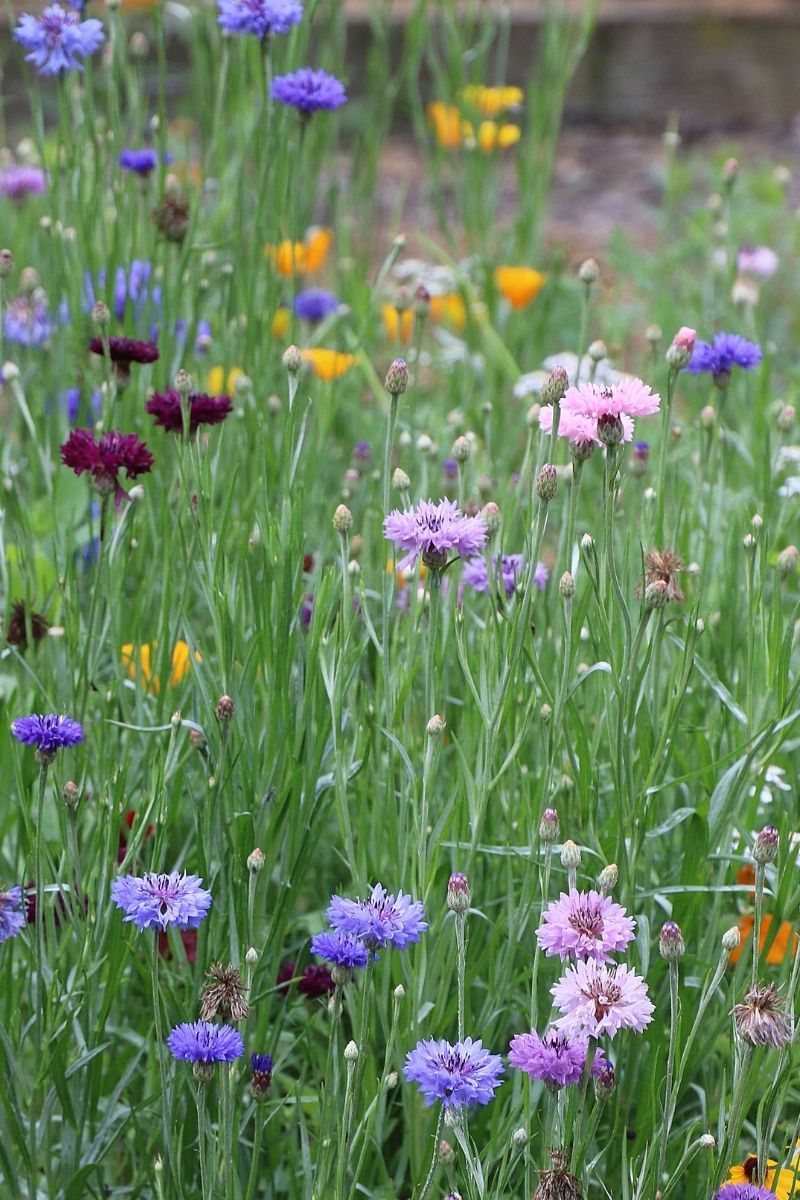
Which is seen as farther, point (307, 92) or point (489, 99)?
point (489, 99)

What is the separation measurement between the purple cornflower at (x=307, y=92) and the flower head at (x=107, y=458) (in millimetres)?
639

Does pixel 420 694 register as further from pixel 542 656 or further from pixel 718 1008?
pixel 718 1008

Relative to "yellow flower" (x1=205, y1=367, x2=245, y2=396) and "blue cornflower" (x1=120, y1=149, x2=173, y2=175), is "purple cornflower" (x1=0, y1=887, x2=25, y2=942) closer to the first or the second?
"yellow flower" (x1=205, y1=367, x2=245, y2=396)

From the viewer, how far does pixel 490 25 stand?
294 cm

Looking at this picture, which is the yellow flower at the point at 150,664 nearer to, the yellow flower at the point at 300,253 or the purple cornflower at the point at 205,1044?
the purple cornflower at the point at 205,1044

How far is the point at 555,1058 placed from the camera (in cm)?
106

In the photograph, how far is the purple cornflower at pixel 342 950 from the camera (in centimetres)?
115

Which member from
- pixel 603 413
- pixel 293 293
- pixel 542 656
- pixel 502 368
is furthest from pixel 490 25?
pixel 603 413

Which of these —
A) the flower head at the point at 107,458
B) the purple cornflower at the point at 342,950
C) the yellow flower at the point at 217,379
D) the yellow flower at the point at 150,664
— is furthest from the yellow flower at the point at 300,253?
the purple cornflower at the point at 342,950

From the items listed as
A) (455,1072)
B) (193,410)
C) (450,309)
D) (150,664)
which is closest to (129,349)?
(193,410)

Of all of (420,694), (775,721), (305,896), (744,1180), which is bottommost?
(305,896)

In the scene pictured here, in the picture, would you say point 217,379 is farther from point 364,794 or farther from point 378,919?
point 378,919

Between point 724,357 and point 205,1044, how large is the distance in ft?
3.30

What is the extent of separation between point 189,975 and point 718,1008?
0.49 m
